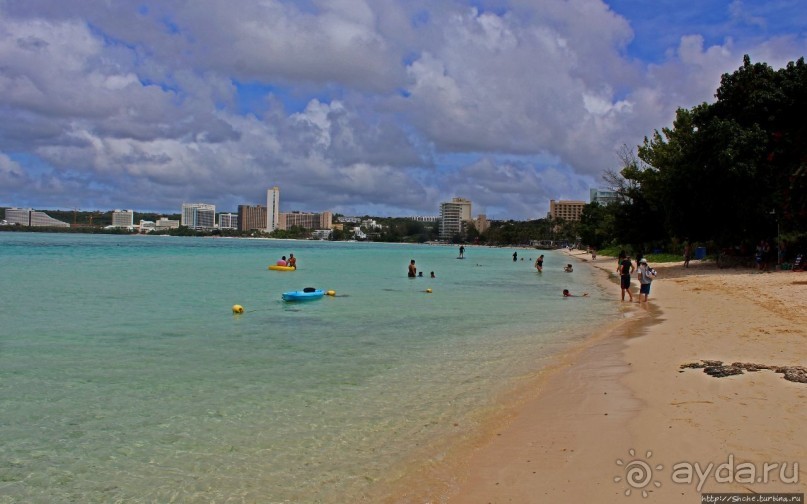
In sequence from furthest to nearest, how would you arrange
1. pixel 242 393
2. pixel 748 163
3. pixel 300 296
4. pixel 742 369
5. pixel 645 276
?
pixel 748 163, pixel 300 296, pixel 645 276, pixel 242 393, pixel 742 369

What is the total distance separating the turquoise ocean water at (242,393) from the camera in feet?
17.5

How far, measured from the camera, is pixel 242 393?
26.8 ft

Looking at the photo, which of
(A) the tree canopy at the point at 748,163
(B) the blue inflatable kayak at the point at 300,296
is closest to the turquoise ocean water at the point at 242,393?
(B) the blue inflatable kayak at the point at 300,296

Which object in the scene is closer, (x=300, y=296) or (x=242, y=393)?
(x=242, y=393)

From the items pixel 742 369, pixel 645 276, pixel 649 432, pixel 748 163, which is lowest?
pixel 649 432

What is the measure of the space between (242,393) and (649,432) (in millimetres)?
5525

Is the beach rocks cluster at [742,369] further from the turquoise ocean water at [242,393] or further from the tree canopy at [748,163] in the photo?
the tree canopy at [748,163]

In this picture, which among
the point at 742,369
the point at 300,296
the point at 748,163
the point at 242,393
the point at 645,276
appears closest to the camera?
the point at 742,369

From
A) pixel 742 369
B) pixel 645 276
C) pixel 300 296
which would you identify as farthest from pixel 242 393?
pixel 645 276

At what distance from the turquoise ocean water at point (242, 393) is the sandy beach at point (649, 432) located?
820 mm

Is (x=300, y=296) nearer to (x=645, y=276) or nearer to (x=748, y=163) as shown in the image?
(x=645, y=276)

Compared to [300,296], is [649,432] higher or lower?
higher

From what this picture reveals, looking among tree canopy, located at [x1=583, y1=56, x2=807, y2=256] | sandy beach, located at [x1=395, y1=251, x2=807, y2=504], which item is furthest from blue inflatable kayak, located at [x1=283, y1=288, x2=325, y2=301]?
tree canopy, located at [x1=583, y1=56, x2=807, y2=256]

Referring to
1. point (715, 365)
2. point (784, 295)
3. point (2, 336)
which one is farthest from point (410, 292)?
point (715, 365)
